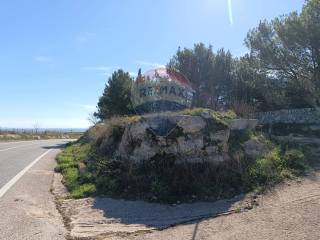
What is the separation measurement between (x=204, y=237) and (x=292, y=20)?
19.1 meters

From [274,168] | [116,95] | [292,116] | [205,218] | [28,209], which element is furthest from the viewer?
[116,95]

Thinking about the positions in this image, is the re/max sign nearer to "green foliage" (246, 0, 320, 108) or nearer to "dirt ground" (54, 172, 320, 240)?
"dirt ground" (54, 172, 320, 240)

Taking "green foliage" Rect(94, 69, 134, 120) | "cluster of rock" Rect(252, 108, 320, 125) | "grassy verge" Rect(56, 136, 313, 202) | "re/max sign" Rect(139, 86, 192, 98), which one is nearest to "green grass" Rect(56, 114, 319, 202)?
"grassy verge" Rect(56, 136, 313, 202)

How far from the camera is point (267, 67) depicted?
23.7 m

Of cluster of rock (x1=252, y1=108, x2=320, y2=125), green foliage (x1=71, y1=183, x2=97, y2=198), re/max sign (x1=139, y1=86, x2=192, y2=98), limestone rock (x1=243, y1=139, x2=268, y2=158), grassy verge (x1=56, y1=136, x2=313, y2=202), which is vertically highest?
re/max sign (x1=139, y1=86, x2=192, y2=98)

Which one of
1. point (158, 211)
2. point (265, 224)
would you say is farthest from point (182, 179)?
point (265, 224)

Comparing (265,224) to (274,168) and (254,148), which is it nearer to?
(274,168)

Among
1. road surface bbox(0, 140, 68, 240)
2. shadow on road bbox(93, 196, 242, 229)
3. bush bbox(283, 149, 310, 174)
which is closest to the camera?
road surface bbox(0, 140, 68, 240)

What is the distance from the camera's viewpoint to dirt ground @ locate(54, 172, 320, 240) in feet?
18.5

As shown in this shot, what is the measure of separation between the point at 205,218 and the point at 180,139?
2605 mm

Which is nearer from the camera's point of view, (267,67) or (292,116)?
(292,116)

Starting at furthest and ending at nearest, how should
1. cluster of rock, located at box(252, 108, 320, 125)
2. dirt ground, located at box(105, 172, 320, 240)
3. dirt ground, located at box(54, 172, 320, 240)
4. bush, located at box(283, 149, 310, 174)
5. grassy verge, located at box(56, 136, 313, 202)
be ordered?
cluster of rock, located at box(252, 108, 320, 125), bush, located at box(283, 149, 310, 174), grassy verge, located at box(56, 136, 313, 202), dirt ground, located at box(54, 172, 320, 240), dirt ground, located at box(105, 172, 320, 240)

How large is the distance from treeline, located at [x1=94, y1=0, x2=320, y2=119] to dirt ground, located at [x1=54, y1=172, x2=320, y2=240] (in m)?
10.4

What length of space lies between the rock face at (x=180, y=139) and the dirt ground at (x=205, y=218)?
153 cm
